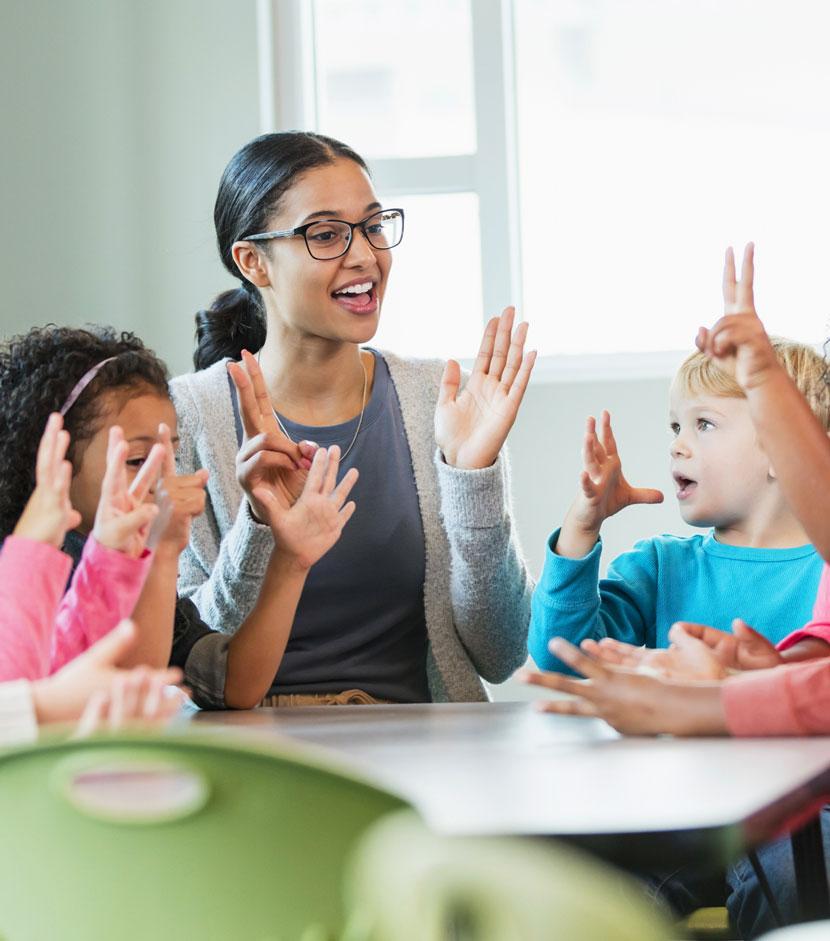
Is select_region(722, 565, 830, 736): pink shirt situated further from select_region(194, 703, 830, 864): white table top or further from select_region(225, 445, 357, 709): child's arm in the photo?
select_region(225, 445, 357, 709): child's arm

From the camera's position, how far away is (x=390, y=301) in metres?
3.34

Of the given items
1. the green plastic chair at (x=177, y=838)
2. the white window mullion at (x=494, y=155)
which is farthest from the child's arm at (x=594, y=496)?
the white window mullion at (x=494, y=155)

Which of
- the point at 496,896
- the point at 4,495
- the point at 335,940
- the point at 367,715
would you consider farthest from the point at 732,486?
the point at 496,896

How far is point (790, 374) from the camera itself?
186 centimetres

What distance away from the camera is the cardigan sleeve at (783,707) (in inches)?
43.0

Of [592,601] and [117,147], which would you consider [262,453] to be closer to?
[592,601]

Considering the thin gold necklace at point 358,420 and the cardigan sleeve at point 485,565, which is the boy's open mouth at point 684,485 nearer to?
the cardigan sleeve at point 485,565

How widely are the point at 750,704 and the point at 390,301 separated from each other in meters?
2.35

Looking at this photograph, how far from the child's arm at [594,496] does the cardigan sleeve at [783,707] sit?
0.61 meters

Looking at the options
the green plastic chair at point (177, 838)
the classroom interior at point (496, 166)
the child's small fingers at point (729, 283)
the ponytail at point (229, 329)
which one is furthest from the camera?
the classroom interior at point (496, 166)

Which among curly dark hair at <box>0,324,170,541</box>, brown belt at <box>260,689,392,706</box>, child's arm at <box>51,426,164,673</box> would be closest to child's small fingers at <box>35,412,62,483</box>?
child's arm at <box>51,426,164,673</box>

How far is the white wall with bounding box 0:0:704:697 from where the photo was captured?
3236 millimetres

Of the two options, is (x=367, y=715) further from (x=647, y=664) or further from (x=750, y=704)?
(x=750, y=704)

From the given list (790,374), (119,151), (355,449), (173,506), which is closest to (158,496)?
(173,506)
